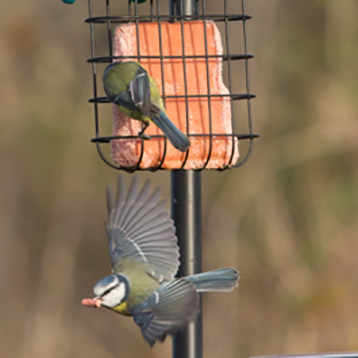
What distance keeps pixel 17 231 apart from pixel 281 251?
101 inches

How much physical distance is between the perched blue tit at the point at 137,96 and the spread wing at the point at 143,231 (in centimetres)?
26

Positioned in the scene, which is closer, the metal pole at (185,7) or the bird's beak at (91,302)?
the bird's beak at (91,302)

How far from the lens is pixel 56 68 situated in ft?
26.0

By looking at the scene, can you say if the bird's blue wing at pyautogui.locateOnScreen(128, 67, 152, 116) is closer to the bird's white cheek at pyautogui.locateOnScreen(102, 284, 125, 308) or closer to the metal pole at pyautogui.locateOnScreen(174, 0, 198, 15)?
the metal pole at pyautogui.locateOnScreen(174, 0, 198, 15)

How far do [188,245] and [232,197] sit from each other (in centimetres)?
430

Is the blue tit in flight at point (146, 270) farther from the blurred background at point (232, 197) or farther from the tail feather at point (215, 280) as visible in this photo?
the blurred background at point (232, 197)

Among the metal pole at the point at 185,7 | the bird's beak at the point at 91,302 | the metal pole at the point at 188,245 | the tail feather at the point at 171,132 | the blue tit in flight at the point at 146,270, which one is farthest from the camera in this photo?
the metal pole at the point at 185,7

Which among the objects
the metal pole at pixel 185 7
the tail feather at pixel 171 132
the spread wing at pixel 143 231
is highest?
the metal pole at pixel 185 7

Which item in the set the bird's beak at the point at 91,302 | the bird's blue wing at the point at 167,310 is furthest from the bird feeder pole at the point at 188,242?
the bird's beak at the point at 91,302

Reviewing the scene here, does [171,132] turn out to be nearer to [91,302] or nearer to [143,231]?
[143,231]

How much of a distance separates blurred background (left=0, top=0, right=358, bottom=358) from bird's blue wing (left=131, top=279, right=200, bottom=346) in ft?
14.5

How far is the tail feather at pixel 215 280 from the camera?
331 cm

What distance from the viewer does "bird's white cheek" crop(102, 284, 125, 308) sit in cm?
311

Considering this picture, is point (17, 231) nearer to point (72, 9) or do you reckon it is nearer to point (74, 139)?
point (74, 139)
